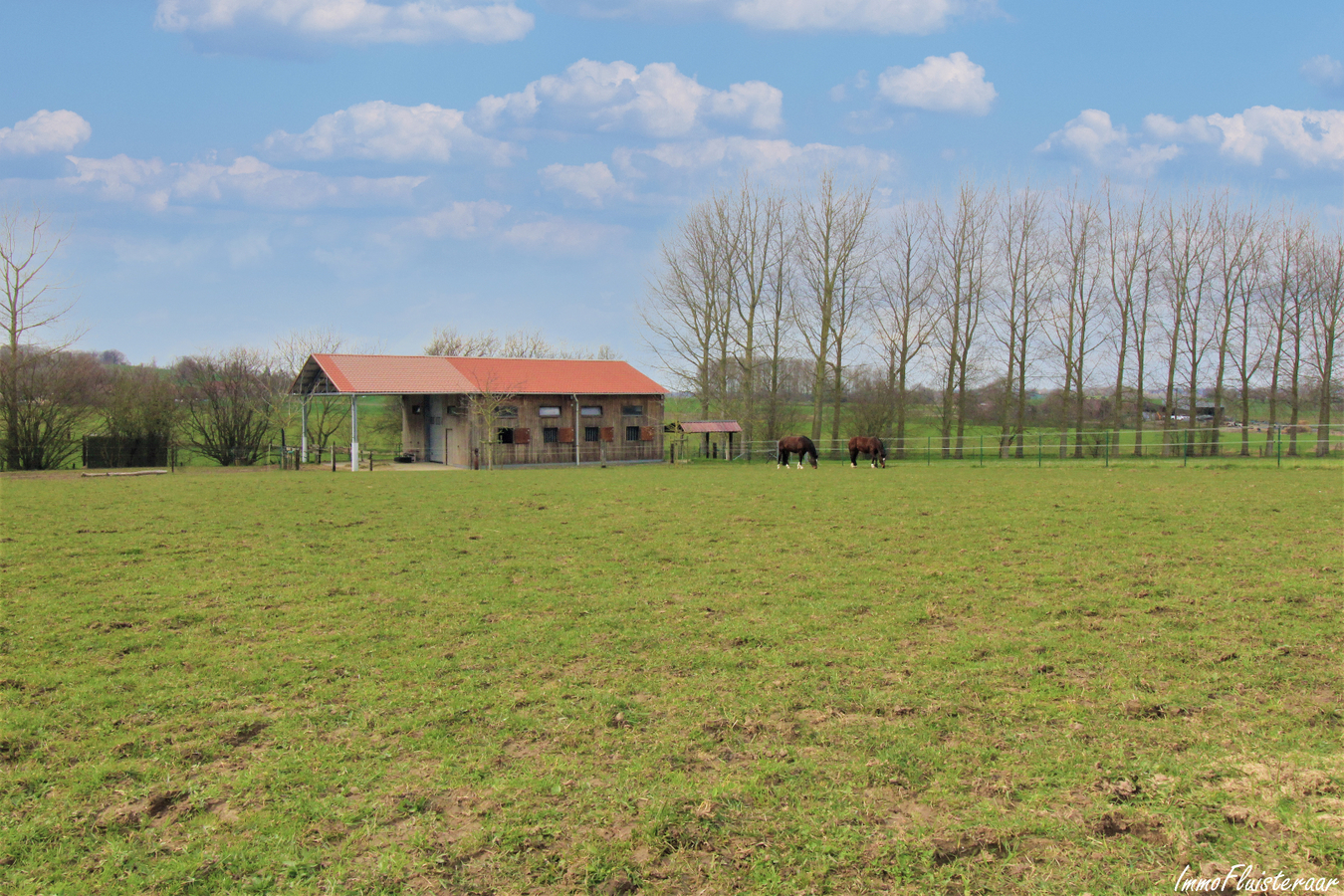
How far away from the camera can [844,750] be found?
4426mm

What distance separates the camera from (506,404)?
115 ft

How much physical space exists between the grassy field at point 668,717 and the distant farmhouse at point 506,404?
23319 millimetres

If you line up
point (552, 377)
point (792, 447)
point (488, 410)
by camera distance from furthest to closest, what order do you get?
point (552, 377)
point (488, 410)
point (792, 447)

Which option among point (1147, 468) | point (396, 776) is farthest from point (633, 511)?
point (1147, 468)

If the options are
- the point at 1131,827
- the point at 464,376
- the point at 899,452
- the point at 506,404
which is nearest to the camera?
the point at 1131,827

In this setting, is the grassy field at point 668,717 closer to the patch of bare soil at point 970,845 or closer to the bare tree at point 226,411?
the patch of bare soil at point 970,845

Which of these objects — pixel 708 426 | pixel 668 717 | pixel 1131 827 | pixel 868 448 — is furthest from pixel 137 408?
pixel 1131 827

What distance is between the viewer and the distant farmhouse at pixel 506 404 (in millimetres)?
34094

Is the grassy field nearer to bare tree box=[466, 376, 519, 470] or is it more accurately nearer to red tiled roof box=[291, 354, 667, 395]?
bare tree box=[466, 376, 519, 470]

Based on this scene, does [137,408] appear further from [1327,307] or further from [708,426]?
[1327,307]

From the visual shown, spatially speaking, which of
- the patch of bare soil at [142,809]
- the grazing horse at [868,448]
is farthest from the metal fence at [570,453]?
the patch of bare soil at [142,809]

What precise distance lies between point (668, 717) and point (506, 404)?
103 ft

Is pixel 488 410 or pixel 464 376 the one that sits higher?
pixel 464 376

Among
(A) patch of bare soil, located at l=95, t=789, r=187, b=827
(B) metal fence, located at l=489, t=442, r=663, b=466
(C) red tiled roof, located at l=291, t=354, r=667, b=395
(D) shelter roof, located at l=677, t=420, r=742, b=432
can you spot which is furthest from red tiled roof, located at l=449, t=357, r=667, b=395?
(A) patch of bare soil, located at l=95, t=789, r=187, b=827
